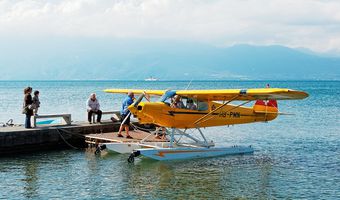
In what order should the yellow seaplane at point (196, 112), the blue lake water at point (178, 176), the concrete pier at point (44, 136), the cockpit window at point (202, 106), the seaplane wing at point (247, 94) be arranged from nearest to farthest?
the blue lake water at point (178, 176), the seaplane wing at point (247, 94), the yellow seaplane at point (196, 112), the concrete pier at point (44, 136), the cockpit window at point (202, 106)

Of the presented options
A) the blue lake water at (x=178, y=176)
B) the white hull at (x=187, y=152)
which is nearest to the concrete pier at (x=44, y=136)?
the blue lake water at (x=178, y=176)

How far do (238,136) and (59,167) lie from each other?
1158 centimetres

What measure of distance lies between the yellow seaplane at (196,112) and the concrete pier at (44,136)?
3.19m

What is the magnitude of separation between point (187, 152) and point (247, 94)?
3163 mm

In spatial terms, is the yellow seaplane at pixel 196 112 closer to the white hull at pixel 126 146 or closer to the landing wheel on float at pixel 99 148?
the white hull at pixel 126 146

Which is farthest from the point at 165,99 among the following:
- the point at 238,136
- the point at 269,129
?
the point at 269,129

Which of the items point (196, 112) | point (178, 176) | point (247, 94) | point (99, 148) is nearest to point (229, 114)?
point (196, 112)

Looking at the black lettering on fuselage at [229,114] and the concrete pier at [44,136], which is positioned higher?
the black lettering on fuselage at [229,114]

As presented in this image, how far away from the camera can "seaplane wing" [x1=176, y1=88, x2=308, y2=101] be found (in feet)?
54.4

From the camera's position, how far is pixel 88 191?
541 inches

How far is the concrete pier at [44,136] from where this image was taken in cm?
1855

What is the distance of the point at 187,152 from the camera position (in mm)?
18797

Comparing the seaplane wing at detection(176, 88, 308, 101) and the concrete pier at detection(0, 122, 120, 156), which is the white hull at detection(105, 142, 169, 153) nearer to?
the seaplane wing at detection(176, 88, 308, 101)

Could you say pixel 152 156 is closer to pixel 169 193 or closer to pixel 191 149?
pixel 191 149
